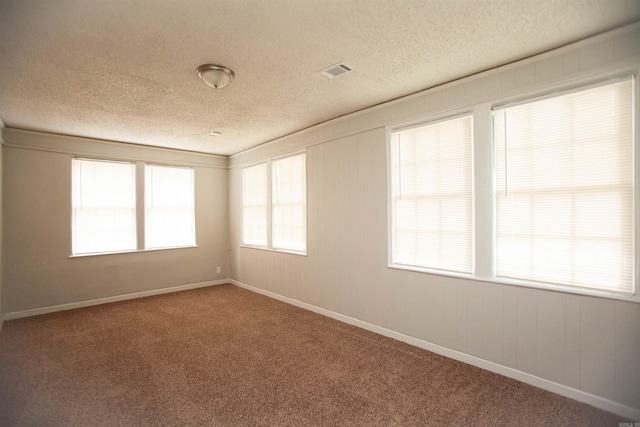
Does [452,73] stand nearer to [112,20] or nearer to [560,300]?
[560,300]

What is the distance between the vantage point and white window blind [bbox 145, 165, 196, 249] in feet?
19.1

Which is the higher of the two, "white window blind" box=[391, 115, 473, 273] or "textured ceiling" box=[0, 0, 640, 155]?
"textured ceiling" box=[0, 0, 640, 155]

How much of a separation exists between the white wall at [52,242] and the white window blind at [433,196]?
457 cm

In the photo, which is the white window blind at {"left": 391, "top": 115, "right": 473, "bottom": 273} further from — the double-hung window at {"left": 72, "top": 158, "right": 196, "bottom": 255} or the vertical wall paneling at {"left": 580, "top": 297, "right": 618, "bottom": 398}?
the double-hung window at {"left": 72, "top": 158, "right": 196, "bottom": 255}

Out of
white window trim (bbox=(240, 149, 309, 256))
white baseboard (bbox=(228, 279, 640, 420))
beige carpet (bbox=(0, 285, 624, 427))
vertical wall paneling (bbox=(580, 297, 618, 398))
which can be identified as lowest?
beige carpet (bbox=(0, 285, 624, 427))

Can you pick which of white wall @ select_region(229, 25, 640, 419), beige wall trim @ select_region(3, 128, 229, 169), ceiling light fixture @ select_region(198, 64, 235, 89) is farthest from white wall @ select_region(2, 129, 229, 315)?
ceiling light fixture @ select_region(198, 64, 235, 89)

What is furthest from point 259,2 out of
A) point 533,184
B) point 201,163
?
point 201,163

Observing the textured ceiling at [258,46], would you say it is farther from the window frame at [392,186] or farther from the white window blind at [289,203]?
the white window blind at [289,203]

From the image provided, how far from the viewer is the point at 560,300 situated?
2504 millimetres

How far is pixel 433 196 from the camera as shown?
334cm

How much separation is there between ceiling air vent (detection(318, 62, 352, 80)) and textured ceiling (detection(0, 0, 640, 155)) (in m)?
0.08

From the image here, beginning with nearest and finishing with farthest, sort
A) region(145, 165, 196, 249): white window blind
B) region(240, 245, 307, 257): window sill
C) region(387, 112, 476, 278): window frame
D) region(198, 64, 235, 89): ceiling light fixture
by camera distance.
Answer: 1. region(198, 64, 235, 89): ceiling light fixture
2. region(387, 112, 476, 278): window frame
3. region(240, 245, 307, 257): window sill
4. region(145, 165, 196, 249): white window blind

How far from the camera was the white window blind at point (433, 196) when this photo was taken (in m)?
3.10

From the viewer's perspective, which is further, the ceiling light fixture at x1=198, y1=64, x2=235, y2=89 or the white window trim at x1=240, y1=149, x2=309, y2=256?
the white window trim at x1=240, y1=149, x2=309, y2=256
